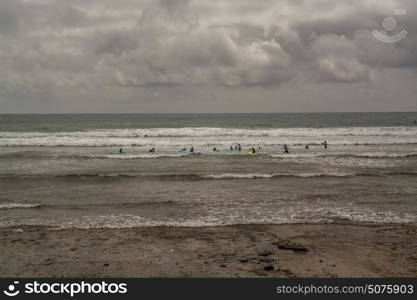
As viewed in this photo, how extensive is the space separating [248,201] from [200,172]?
7.75m

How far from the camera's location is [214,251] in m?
9.66

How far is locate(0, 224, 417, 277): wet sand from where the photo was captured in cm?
838

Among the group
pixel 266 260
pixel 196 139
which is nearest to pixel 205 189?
pixel 266 260

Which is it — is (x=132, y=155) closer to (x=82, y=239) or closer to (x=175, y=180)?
(x=175, y=180)

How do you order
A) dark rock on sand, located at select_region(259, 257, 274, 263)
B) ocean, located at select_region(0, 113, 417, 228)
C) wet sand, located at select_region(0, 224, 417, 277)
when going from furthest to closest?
ocean, located at select_region(0, 113, 417, 228) → dark rock on sand, located at select_region(259, 257, 274, 263) → wet sand, located at select_region(0, 224, 417, 277)

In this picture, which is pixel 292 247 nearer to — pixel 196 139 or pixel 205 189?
pixel 205 189

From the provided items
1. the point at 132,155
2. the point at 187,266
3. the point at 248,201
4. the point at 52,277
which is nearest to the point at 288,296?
the point at 187,266

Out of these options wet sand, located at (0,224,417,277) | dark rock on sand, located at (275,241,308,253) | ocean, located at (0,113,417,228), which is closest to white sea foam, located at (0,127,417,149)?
ocean, located at (0,113,417,228)

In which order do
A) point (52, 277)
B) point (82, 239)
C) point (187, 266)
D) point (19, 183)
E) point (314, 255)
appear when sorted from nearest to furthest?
point (52, 277) < point (187, 266) < point (314, 255) < point (82, 239) < point (19, 183)

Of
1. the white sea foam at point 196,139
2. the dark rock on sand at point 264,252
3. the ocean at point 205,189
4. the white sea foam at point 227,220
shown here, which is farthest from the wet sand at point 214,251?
the white sea foam at point 196,139

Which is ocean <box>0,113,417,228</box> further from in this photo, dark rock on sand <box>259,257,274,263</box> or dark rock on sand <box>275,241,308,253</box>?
dark rock on sand <box>259,257,274,263</box>

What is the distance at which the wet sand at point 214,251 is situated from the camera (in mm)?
8383

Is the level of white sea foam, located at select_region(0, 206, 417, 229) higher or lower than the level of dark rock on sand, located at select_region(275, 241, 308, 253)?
higher

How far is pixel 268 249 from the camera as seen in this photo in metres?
9.78
